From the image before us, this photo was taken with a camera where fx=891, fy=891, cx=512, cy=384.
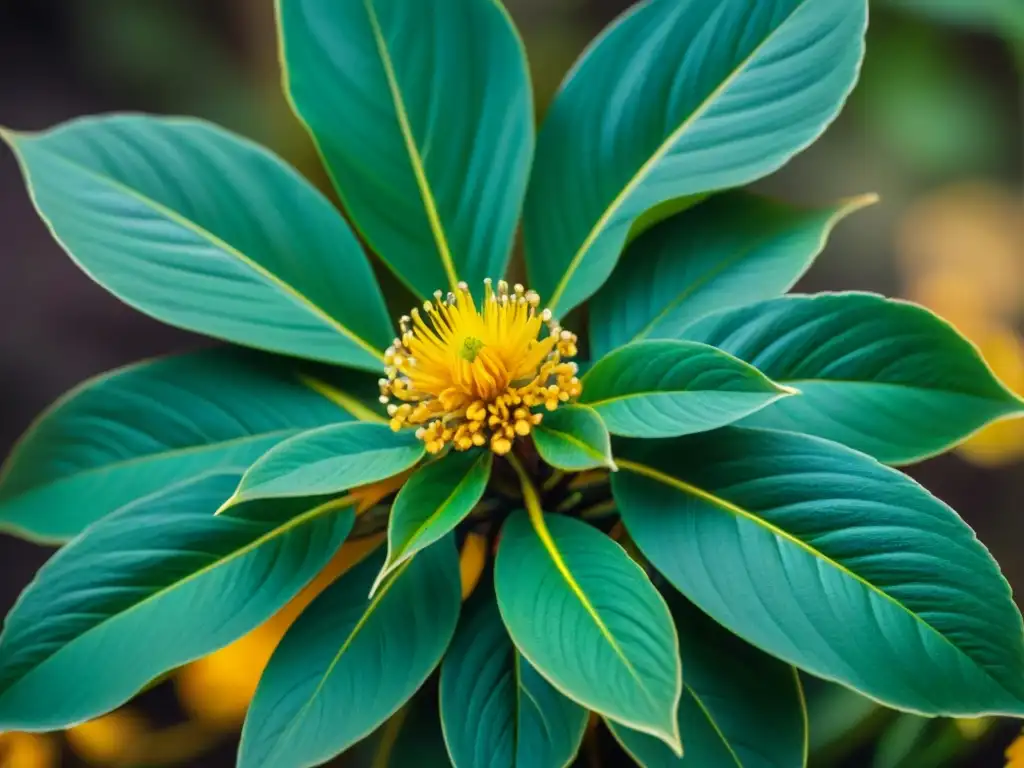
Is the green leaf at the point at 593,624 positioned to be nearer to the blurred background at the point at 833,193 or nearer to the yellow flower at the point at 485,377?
the yellow flower at the point at 485,377

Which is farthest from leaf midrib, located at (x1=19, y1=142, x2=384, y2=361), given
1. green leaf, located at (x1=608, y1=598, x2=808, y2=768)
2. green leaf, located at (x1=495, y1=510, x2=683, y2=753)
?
green leaf, located at (x1=608, y1=598, x2=808, y2=768)

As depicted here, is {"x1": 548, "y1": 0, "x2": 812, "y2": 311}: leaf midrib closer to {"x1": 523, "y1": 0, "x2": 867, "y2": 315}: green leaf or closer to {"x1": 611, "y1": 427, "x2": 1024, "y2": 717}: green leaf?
{"x1": 523, "y1": 0, "x2": 867, "y2": 315}: green leaf

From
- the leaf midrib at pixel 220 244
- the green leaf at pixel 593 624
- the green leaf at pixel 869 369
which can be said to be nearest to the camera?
the green leaf at pixel 593 624

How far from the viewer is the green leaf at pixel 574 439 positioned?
517 millimetres

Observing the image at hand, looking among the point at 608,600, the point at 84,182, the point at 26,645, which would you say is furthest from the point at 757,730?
the point at 84,182

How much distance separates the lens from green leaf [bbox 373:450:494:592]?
1.65ft

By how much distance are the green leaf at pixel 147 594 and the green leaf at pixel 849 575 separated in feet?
0.80

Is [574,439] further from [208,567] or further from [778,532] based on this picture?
[208,567]

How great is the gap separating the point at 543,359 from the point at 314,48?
293mm

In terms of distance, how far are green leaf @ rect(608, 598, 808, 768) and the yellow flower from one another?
0.63 feet

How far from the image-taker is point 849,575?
515 mm

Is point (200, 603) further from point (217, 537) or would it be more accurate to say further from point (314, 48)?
point (314, 48)

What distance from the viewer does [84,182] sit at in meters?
0.66

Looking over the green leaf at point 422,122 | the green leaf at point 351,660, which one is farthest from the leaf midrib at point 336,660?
the green leaf at point 422,122
